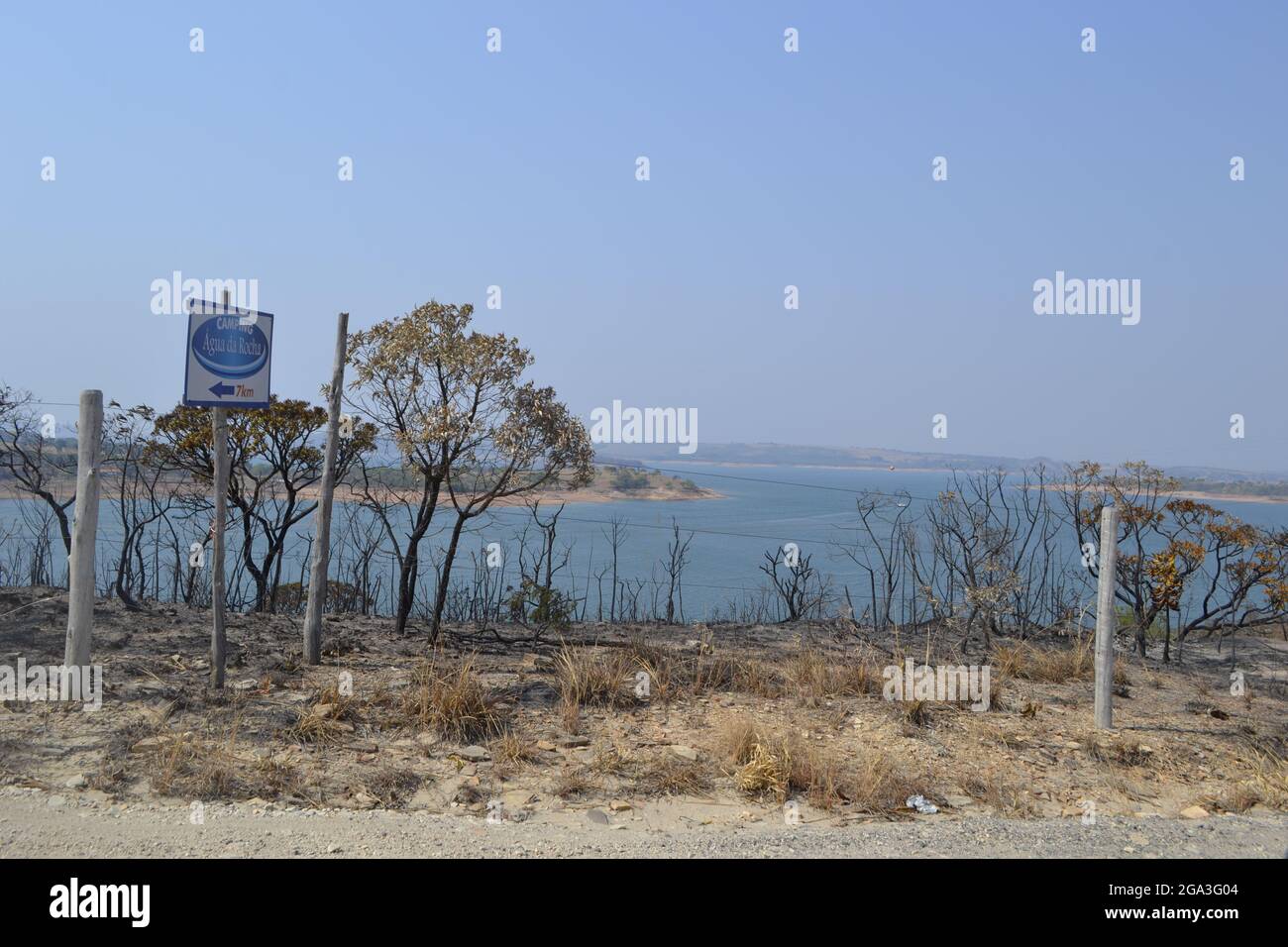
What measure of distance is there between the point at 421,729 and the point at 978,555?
332 inches

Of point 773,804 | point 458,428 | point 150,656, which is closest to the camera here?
point 773,804

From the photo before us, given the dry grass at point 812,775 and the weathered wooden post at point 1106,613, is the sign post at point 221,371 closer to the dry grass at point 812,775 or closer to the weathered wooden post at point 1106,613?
the dry grass at point 812,775

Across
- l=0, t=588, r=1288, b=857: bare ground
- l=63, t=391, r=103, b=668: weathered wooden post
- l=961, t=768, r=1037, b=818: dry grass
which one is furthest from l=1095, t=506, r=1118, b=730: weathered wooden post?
l=63, t=391, r=103, b=668: weathered wooden post

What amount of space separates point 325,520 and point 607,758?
3718mm

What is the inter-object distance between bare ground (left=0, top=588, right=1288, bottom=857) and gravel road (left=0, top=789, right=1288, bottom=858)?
2 cm

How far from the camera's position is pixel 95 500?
6.85m

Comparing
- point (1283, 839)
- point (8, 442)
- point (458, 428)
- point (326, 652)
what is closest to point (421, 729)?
point (326, 652)

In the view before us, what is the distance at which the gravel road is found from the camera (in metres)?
4.89

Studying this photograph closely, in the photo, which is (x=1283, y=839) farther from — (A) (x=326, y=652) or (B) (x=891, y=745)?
(A) (x=326, y=652)

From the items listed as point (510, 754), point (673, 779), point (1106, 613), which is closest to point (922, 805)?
point (673, 779)

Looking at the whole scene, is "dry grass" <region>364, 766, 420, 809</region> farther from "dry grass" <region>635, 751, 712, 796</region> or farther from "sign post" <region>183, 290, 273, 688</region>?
"sign post" <region>183, 290, 273, 688</region>

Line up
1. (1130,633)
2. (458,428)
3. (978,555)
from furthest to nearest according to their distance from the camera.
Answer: (1130,633) < (978,555) < (458,428)

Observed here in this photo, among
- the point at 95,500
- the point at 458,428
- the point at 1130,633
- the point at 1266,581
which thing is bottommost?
the point at 1130,633

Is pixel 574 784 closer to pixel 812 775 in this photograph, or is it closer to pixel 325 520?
pixel 812 775
